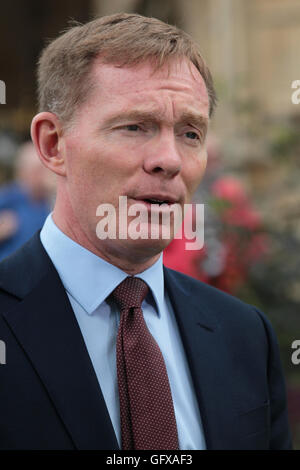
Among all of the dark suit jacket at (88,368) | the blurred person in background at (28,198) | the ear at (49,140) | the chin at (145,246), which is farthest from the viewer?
the blurred person in background at (28,198)

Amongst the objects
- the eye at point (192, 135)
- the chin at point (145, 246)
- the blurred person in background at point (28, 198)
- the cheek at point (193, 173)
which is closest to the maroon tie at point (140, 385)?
the chin at point (145, 246)

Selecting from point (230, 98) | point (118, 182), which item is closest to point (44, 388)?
point (118, 182)

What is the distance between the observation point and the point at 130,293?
69.7 inches

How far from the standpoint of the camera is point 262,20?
28.4 ft

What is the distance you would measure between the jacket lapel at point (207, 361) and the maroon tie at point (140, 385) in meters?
0.14

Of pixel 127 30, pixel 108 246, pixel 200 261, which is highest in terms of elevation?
pixel 127 30

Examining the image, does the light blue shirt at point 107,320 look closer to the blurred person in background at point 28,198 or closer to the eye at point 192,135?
the eye at point 192,135

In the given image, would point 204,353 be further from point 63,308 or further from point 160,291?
point 63,308

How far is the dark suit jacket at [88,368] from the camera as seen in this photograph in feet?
5.08

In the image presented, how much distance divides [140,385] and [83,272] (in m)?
0.33

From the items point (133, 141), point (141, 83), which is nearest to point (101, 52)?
point (141, 83)

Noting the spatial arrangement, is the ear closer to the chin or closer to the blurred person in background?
the chin

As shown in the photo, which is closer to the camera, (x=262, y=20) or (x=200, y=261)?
(x=200, y=261)

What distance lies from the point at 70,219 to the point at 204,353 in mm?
541
